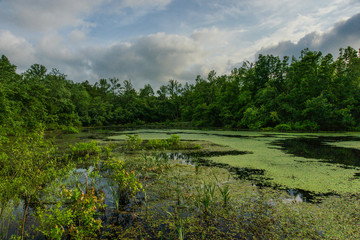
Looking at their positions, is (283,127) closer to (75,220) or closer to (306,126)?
(306,126)

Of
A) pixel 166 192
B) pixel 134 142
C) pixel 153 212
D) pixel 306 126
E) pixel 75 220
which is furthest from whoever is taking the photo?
pixel 306 126

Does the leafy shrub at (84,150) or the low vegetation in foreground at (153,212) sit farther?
the leafy shrub at (84,150)

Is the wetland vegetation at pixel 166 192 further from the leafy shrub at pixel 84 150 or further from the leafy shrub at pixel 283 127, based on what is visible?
the leafy shrub at pixel 283 127

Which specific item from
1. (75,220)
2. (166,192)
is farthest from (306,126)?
(75,220)

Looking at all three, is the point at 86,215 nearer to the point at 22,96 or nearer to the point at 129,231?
the point at 129,231

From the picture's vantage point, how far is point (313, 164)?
6.73 m

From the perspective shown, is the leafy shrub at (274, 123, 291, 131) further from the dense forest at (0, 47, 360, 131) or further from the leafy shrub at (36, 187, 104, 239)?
the leafy shrub at (36, 187, 104, 239)

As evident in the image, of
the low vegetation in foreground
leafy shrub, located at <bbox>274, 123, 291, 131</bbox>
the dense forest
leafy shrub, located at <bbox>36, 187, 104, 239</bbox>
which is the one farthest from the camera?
leafy shrub, located at <bbox>274, 123, 291, 131</bbox>

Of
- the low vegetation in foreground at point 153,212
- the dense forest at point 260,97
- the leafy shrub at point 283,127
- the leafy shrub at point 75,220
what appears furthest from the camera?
the leafy shrub at point 283,127

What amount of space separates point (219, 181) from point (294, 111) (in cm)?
2328

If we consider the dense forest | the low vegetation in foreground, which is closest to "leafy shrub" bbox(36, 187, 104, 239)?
the low vegetation in foreground

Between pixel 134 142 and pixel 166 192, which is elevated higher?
pixel 134 142

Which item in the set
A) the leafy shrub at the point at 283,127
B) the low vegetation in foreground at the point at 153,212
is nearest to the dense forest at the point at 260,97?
the leafy shrub at the point at 283,127

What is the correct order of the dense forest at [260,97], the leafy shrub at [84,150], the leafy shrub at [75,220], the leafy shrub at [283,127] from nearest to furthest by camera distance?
the leafy shrub at [75,220], the leafy shrub at [84,150], the dense forest at [260,97], the leafy shrub at [283,127]
